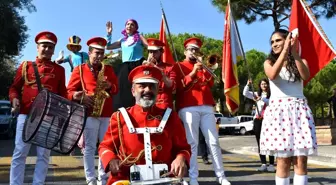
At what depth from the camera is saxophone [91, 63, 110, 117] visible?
21.8 feet

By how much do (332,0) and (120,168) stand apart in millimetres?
26234

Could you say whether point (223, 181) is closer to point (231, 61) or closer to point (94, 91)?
point (94, 91)

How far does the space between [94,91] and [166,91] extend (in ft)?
3.29

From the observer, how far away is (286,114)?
499 centimetres

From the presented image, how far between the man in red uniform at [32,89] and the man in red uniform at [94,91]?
0.42 m

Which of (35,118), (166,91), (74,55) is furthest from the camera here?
(74,55)

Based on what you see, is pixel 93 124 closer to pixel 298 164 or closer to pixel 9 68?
pixel 298 164

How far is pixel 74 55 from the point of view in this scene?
9.09 meters

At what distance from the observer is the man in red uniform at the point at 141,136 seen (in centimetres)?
399

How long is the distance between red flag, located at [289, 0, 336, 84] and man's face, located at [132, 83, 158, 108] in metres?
2.86

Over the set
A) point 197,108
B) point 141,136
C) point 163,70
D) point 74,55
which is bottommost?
point 141,136

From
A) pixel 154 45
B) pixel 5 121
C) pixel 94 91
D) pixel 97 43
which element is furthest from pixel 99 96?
→ pixel 5 121

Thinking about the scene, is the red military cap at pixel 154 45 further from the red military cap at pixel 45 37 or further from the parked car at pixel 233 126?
the parked car at pixel 233 126

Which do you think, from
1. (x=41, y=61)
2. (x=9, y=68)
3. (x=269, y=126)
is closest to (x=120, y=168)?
(x=269, y=126)
